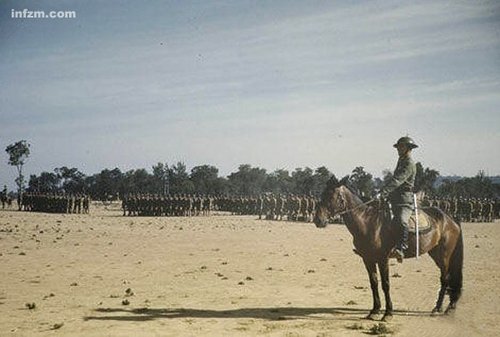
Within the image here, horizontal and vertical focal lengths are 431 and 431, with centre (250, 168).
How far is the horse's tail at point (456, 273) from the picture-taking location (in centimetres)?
941

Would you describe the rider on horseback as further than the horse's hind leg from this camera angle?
No

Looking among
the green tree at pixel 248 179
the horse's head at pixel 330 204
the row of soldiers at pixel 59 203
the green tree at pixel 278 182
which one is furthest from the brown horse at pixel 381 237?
the green tree at pixel 278 182

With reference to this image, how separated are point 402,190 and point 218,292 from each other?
5290 mm

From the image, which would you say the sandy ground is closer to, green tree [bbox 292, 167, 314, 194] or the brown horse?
the brown horse

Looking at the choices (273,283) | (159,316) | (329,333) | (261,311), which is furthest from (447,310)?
(159,316)

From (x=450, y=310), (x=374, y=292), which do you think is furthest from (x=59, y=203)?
(x=450, y=310)

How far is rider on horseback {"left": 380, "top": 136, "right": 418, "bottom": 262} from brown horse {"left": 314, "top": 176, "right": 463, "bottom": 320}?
183 millimetres

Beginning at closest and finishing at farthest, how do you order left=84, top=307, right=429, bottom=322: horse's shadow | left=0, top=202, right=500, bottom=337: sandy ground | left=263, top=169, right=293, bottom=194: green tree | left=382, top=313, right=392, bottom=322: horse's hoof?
left=0, top=202, right=500, bottom=337: sandy ground < left=382, top=313, right=392, bottom=322: horse's hoof < left=84, top=307, right=429, bottom=322: horse's shadow < left=263, top=169, right=293, bottom=194: green tree

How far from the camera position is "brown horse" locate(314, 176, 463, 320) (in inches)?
354

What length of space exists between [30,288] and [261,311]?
6.38 meters

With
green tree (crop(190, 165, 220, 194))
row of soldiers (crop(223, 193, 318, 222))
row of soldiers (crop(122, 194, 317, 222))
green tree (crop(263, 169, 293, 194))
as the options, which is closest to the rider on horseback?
row of soldiers (crop(223, 193, 318, 222))

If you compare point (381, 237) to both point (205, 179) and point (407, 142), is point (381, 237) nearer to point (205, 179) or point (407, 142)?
point (407, 142)

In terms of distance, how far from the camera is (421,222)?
935cm

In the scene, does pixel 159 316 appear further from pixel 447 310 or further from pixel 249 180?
pixel 249 180
